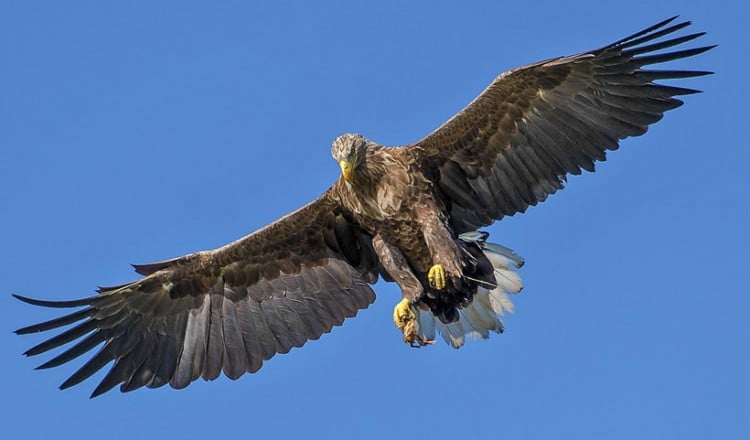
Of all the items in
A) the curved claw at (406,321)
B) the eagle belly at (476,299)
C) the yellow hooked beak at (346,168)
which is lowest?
the curved claw at (406,321)

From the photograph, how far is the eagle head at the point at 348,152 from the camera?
40.7 ft

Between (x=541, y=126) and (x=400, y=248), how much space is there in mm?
1507

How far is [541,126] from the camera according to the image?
12.8m

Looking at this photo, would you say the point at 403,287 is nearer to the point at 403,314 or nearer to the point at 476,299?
the point at 403,314

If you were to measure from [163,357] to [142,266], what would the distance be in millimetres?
815

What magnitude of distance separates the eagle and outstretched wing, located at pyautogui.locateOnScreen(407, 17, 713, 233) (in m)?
0.01

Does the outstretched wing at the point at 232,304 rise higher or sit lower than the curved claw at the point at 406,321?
higher

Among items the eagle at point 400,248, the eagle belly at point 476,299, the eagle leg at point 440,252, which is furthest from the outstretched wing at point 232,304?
the eagle leg at point 440,252

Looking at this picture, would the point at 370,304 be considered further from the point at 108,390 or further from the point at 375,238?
the point at 108,390

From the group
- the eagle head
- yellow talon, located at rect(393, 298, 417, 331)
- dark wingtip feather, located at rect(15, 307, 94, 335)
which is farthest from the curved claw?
dark wingtip feather, located at rect(15, 307, 94, 335)

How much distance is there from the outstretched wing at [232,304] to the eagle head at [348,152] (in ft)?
2.35

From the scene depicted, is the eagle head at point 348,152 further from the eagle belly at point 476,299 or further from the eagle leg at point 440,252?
the eagle belly at point 476,299

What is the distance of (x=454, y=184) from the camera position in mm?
12984

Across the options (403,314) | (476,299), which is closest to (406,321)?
(403,314)
